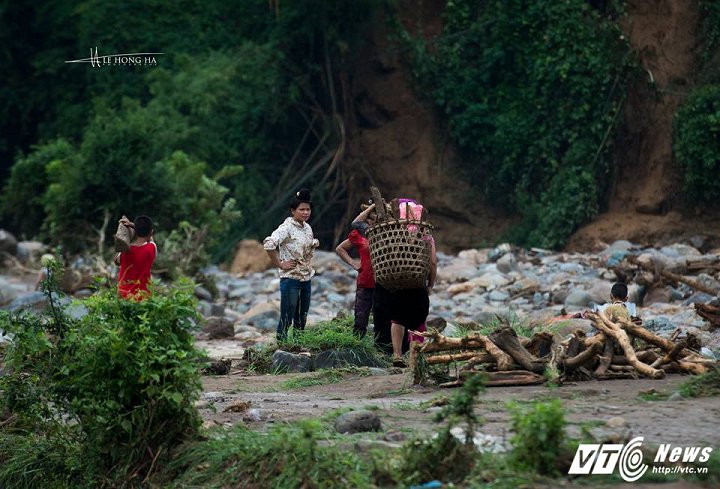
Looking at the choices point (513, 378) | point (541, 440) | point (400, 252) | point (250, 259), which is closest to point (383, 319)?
point (400, 252)

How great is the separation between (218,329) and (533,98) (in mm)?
9647

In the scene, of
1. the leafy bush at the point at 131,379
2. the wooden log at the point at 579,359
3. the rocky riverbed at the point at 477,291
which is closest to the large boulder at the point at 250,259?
the rocky riverbed at the point at 477,291

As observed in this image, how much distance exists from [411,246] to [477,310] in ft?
19.5

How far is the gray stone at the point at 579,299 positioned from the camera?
13156mm

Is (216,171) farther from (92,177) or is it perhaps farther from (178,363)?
(178,363)

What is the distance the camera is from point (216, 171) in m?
21.8

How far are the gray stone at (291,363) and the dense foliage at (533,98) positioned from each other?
36.6ft

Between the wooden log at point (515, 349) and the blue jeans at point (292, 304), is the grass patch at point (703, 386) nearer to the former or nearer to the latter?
the wooden log at point (515, 349)

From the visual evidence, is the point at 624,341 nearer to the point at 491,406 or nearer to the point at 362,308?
the point at 491,406

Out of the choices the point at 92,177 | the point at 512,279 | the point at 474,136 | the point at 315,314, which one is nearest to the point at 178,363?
the point at 315,314

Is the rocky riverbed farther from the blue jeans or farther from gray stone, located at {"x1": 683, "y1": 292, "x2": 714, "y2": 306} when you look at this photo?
the blue jeans

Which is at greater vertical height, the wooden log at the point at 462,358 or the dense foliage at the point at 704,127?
the dense foliage at the point at 704,127

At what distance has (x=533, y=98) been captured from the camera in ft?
66.2

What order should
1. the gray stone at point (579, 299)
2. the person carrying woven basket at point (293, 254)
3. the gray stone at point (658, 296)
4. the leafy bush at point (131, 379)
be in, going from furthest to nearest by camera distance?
the gray stone at point (579, 299)
the gray stone at point (658, 296)
the person carrying woven basket at point (293, 254)
the leafy bush at point (131, 379)
